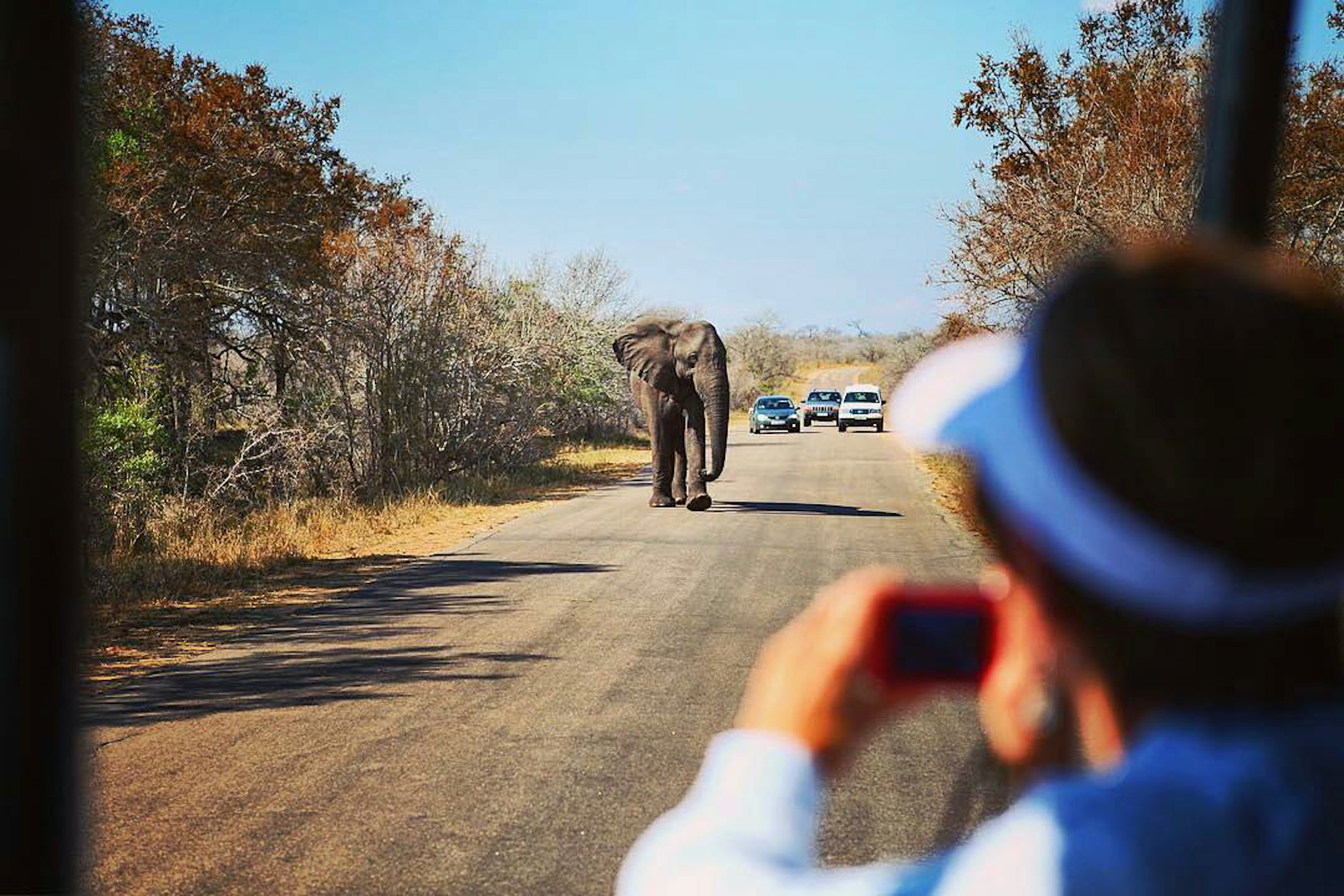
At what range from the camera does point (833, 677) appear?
3.16 feet

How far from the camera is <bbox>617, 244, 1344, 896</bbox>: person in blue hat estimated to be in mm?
848

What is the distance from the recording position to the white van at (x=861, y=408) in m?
43.1

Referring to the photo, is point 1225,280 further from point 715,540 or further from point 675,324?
point 675,324

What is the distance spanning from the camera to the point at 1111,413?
858mm

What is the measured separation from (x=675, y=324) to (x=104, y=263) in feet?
26.5

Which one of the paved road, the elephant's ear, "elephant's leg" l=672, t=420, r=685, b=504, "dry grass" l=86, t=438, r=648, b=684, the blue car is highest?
the elephant's ear

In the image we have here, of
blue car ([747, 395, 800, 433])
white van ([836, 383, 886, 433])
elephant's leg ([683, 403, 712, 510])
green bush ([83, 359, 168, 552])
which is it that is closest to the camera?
green bush ([83, 359, 168, 552])

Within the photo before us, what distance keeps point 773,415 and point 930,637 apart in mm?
44213

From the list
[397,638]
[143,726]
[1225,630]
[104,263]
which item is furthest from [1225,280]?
[104,263]

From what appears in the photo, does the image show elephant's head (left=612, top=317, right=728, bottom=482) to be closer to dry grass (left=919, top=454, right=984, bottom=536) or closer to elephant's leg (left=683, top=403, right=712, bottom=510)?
elephant's leg (left=683, top=403, right=712, bottom=510)

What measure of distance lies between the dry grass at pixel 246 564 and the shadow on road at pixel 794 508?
2789 mm

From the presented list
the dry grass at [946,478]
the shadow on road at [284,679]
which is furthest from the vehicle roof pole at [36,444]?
the dry grass at [946,478]

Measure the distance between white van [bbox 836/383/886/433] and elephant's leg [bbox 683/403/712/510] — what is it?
24.6m

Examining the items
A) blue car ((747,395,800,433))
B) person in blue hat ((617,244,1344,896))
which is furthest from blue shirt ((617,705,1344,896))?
blue car ((747,395,800,433))
